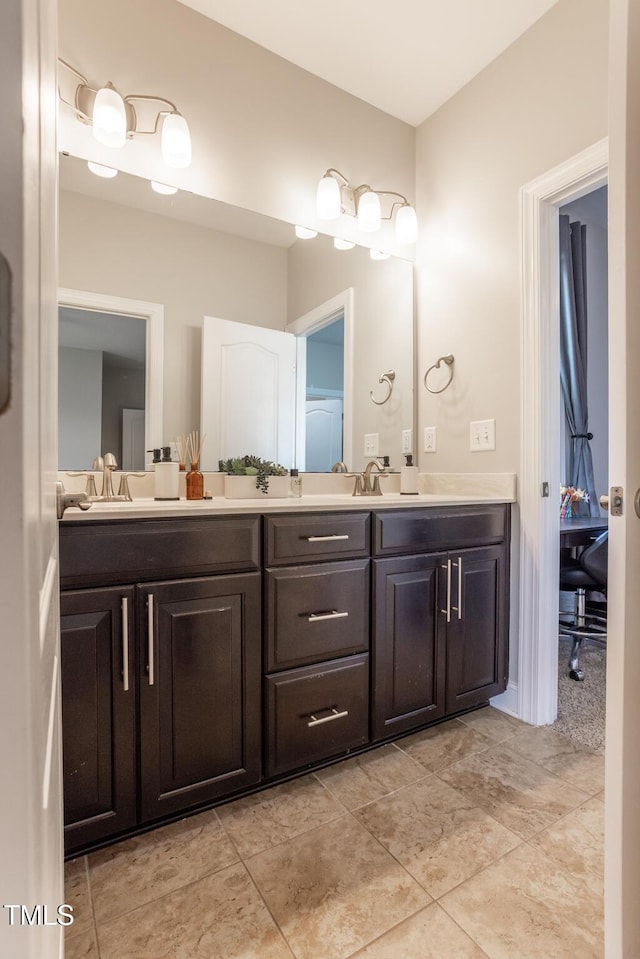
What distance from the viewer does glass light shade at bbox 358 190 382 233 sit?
220cm

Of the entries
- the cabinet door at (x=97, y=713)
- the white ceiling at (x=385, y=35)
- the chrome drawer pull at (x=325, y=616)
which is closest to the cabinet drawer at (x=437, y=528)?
the chrome drawer pull at (x=325, y=616)

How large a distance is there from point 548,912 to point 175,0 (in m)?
3.06

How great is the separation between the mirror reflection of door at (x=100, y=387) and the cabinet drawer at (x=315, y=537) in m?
0.67

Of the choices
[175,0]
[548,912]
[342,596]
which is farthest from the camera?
[175,0]

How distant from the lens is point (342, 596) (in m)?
1.55

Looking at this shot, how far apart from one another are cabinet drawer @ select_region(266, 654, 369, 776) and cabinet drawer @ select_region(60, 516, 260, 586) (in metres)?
0.40

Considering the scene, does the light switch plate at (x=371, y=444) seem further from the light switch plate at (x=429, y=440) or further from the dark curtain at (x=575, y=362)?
the dark curtain at (x=575, y=362)

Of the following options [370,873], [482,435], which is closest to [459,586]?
[482,435]

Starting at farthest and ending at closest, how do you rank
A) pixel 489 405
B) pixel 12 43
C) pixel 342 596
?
pixel 489 405, pixel 342 596, pixel 12 43

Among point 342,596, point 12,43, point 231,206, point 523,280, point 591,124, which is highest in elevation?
point 591,124

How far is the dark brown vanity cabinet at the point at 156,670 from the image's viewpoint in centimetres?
116

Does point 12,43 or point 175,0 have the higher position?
point 175,0

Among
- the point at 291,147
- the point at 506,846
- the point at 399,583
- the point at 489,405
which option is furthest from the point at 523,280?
the point at 506,846

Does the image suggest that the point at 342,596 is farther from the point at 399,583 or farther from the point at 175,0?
the point at 175,0
